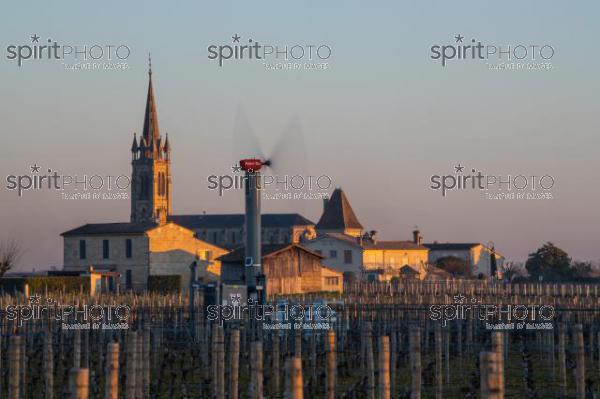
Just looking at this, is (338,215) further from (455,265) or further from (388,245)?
(388,245)

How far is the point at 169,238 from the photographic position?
236ft

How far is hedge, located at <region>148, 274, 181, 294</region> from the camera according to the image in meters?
66.8

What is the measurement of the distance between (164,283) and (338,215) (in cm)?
5677

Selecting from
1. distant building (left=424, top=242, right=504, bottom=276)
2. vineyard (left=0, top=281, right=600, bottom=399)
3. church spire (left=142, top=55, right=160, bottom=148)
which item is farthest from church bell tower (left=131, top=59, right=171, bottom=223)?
vineyard (left=0, top=281, right=600, bottom=399)

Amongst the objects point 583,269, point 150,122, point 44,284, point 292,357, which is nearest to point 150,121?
point 150,122

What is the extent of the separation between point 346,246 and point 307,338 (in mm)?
61462

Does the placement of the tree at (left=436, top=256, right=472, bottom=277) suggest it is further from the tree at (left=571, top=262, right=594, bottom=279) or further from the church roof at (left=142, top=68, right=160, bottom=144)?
the church roof at (left=142, top=68, right=160, bottom=144)

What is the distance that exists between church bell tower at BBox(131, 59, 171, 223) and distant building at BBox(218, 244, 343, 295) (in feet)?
239

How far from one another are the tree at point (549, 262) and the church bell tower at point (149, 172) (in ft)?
180

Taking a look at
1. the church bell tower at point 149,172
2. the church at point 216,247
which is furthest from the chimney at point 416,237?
the church bell tower at point 149,172

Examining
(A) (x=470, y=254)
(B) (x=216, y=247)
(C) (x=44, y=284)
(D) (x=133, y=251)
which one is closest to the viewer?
(C) (x=44, y=284)

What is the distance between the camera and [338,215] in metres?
123

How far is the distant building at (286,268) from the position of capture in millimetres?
65125

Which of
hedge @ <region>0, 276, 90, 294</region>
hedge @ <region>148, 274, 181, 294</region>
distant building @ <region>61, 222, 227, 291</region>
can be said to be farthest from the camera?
distant building @ <region>61, 222, 227, 291</region>
